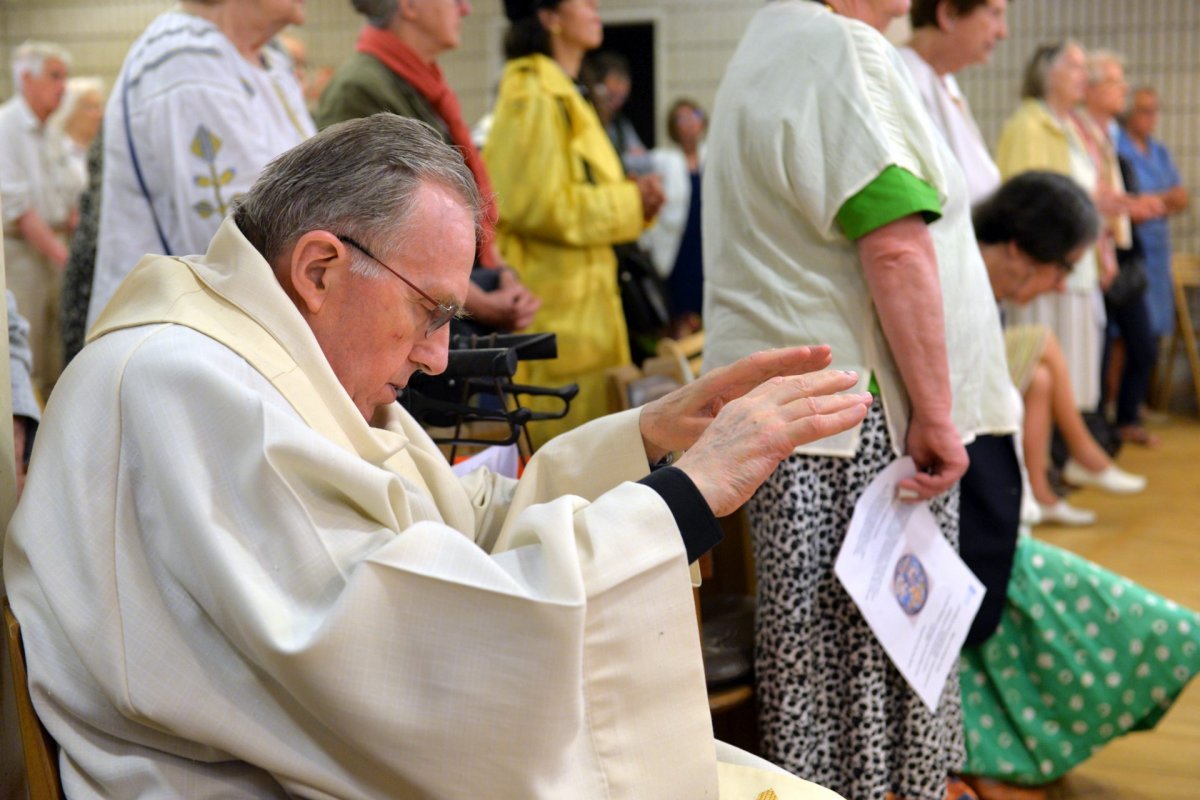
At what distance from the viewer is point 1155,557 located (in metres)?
4.27

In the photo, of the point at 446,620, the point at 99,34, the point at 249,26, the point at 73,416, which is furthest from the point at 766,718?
the point at 99,34

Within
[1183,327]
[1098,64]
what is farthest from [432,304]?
[1183,327]

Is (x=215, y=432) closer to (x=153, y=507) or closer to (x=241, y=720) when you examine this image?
(x=153, y=507)

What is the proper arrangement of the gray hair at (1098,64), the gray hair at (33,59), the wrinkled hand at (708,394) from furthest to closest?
the gray hair at (1098,64) → the gray hair at (33,59) → the wrinkled hand at (708,394)

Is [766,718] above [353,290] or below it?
below

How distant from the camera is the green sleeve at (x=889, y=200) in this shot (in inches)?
78.7

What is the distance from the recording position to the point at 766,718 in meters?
2.21

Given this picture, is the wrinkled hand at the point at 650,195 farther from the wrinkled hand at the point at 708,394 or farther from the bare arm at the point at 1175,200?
the bare arm at the point at 1175,200

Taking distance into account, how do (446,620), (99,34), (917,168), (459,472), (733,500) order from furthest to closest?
1. (99,34)
2. (917,168)
3. (459,472)
4. (733,500)
5. (446,620)

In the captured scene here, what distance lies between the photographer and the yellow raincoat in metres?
3.26

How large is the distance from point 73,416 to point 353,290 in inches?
11.5

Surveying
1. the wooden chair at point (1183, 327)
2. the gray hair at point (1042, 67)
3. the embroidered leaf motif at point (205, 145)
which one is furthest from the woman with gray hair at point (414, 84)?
the wooden chair at point (1183, 327)

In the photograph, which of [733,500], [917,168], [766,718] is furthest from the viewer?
[766,718]

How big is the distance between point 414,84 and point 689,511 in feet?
6.20
